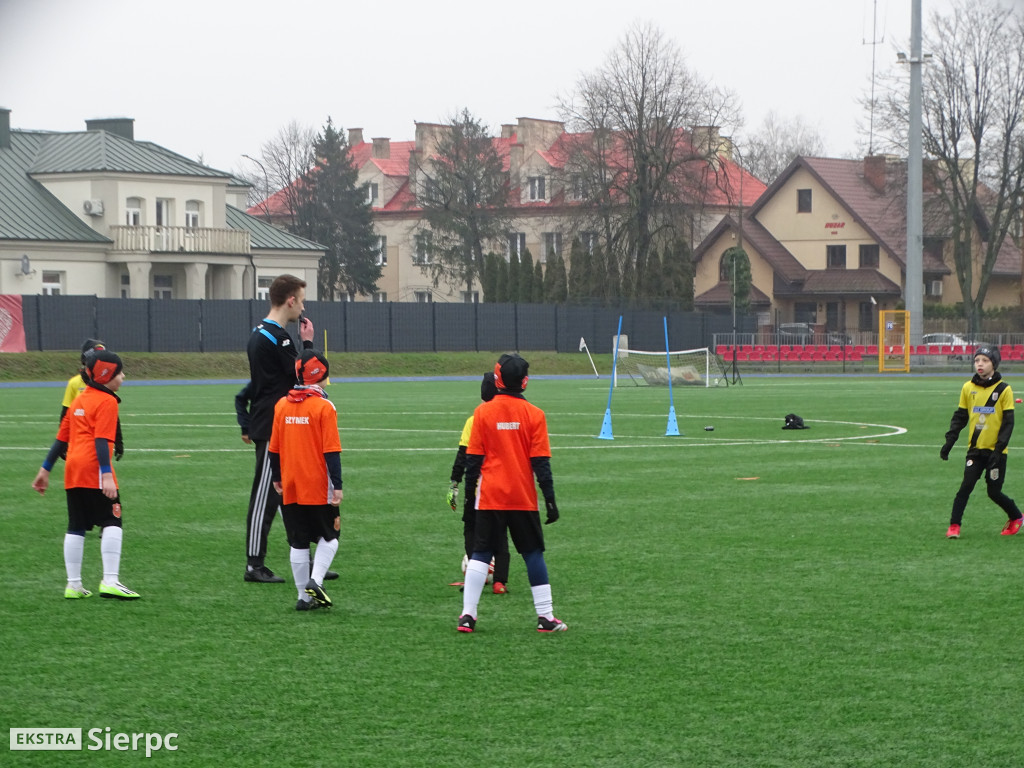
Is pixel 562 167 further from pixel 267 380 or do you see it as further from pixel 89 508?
pixel 89 508

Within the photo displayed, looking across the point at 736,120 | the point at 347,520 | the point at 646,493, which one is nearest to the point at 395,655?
the point at 347,520

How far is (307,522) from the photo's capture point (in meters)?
9.45

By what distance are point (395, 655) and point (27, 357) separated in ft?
154

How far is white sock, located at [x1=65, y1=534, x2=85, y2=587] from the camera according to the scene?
9859 mm

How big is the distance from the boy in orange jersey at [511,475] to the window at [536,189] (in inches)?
3550

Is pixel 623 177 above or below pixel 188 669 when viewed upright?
above

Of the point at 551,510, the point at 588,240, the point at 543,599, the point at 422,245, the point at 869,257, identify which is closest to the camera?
the point at 551,510

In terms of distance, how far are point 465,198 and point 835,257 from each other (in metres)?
23.9

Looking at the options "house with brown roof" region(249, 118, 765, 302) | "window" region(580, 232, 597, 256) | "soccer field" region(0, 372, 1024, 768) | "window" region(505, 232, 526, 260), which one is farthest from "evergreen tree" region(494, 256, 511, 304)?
"soccer field" region(0, 372, 1024, 768)

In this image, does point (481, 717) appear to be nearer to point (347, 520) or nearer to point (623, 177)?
point (347, 520)

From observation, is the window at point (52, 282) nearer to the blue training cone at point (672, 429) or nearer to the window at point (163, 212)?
the window at point (163, 212)

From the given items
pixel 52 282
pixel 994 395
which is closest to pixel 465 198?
pixel 52 282

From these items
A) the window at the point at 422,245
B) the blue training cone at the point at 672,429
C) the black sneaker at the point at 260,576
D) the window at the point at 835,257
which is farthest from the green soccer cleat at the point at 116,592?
the window at the point at 422,245

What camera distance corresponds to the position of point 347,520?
1414 centimetres
